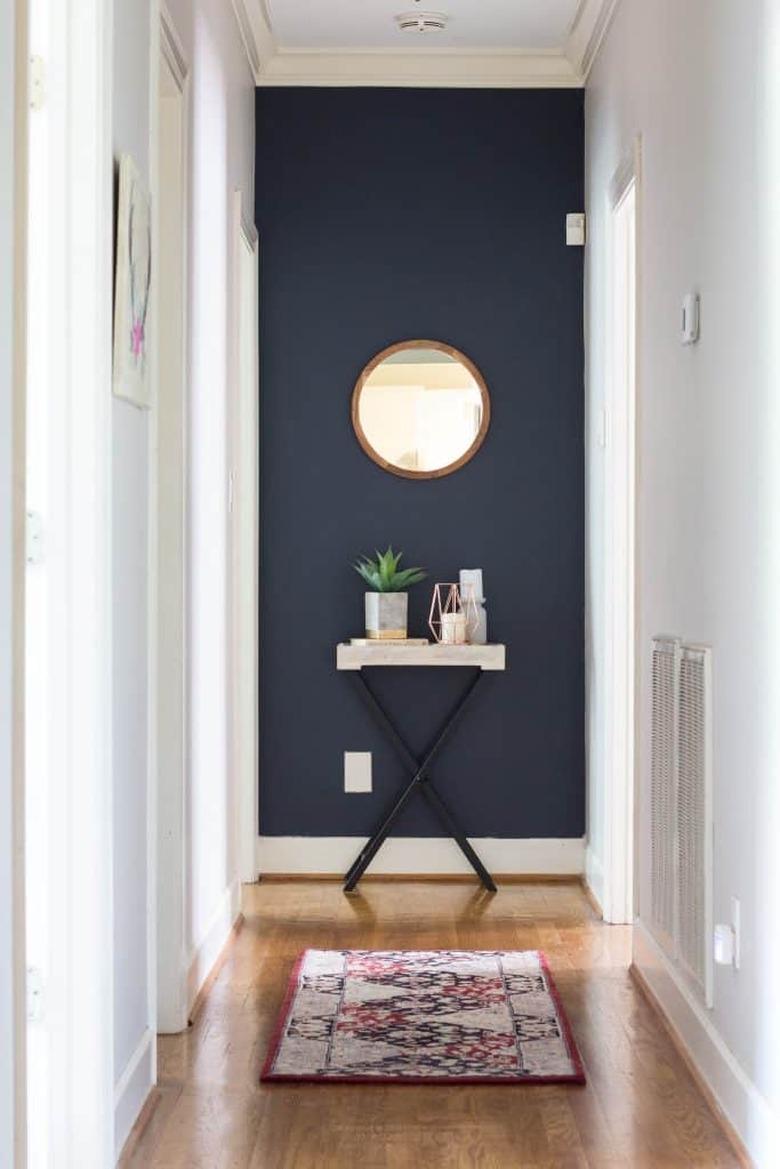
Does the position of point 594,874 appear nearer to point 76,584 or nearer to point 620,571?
point 620,571

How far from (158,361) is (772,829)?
1816 millimetres

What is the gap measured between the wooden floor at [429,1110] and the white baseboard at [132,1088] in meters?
0.04

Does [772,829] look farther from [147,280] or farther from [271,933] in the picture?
[271,933]

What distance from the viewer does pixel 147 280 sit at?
318 cm

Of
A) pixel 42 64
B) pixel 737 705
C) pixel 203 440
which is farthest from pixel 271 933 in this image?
pixel 42 64

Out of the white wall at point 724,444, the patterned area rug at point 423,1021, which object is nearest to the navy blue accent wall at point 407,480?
the patterned area rug at point 423,1021

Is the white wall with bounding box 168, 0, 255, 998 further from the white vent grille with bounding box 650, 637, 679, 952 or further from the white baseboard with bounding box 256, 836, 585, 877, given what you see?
the white vent grille with bounding box 650, 637, 679, 952

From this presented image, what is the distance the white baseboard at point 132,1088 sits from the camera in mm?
2861

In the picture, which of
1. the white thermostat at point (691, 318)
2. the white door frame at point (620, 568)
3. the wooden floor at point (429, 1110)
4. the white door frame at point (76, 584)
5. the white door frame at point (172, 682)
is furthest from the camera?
the white door frame at point (620, 568)

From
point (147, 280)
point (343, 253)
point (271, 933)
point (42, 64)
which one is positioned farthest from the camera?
point (343, 253)

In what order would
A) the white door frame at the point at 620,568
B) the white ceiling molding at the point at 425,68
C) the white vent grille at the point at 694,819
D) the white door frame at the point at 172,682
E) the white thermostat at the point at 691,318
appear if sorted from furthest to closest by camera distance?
the white ceiling molding at the point at 425,68
the white door frame at the point at 620,568
the white door frame at the point at 172,682
the white thermostat at the point at 691,318
the white vent grille at the point at 694,819

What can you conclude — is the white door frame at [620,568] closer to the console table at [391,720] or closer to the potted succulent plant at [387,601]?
the console table at [391,720]

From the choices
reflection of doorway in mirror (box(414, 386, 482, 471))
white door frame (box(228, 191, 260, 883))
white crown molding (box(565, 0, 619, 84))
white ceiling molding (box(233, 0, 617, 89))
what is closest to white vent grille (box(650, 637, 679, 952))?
white door frame (box(228, 191, 260, 883))

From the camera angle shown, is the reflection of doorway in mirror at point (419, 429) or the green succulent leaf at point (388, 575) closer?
the green succulent leaf at point (388, 575)
